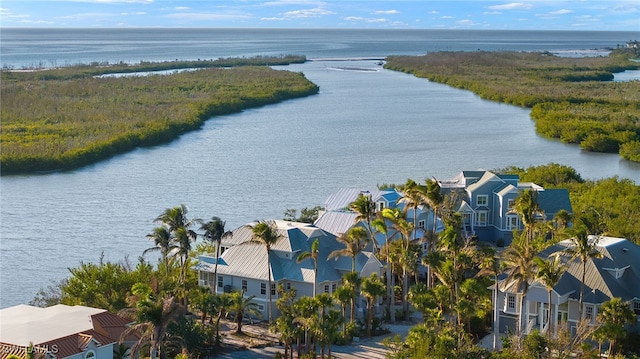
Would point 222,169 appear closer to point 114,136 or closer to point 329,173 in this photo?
point 329,173

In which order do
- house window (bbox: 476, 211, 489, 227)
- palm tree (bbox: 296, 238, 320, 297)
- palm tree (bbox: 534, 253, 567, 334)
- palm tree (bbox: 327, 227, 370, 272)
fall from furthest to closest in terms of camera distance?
1. house window (bbox: 476, 211, 489, 227)
2. palm tree (bbox: 327, 227, 370, 272)
3. palm tree (bbox: 296, 238, 320, 297)
4. palm tree (bbox: 534, 253, 567, 334)

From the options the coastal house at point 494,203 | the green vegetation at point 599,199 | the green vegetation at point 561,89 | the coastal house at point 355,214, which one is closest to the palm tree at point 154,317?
the coastal house at point 355,214

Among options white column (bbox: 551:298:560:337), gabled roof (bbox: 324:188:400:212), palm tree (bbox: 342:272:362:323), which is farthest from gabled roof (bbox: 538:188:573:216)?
palm tree (bbox: 342:272:362:323)

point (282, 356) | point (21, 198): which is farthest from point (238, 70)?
point (282, 356)

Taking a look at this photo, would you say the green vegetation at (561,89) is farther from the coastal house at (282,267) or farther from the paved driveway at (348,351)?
the paved driveway at (348,351)

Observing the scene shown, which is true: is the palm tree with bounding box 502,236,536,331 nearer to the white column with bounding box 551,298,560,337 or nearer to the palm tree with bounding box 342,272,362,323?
the white column with bounding box 551,298,560,337
